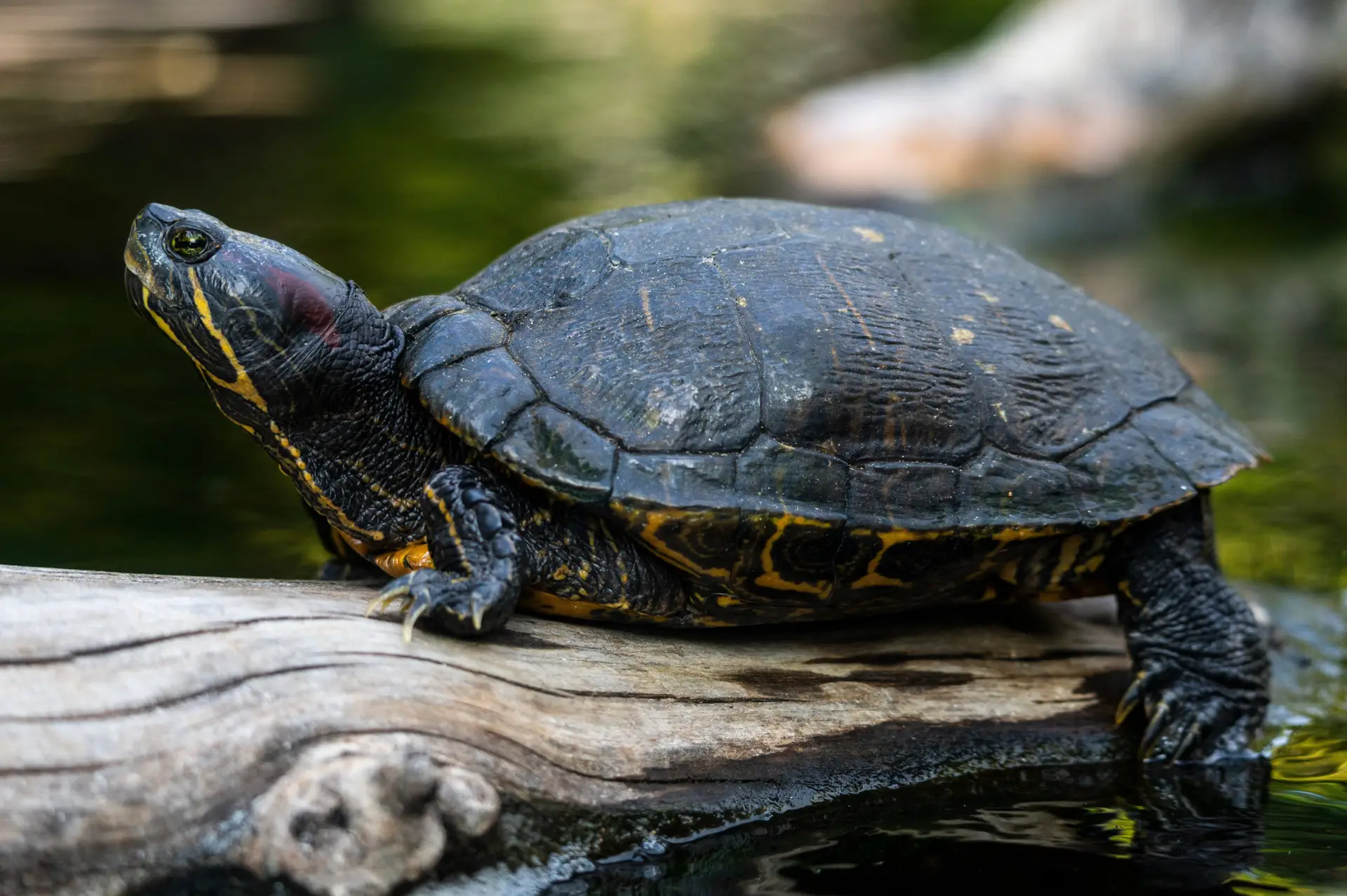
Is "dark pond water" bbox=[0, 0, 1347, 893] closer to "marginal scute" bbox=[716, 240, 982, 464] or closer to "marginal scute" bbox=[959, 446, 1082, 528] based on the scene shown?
"marginal scute" bbox=[959, 446, 1082, 528]

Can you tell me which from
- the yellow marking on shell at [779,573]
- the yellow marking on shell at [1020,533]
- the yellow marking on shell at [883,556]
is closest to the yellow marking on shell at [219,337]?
the yellow marking on shell at [779,573]

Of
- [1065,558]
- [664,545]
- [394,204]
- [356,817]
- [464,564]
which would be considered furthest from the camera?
[394,204]

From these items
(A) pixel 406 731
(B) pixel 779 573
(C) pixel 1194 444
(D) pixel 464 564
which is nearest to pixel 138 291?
(D) pixel 464 564

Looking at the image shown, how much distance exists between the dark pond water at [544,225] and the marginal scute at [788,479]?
101cm

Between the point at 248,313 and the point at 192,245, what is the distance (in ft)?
0.98

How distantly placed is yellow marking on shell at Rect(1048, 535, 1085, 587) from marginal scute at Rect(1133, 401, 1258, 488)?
46 cm

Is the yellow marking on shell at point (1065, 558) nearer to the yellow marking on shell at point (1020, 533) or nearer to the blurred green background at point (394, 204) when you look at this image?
the yellow marking on shell at point (1020, 533)

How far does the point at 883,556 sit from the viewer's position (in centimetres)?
426

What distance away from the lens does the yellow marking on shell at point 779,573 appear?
160 inches

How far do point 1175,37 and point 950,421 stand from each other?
47.6 ft

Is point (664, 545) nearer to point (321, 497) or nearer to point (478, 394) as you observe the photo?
point (478, 394)

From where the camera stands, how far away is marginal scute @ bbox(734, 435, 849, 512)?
405cm

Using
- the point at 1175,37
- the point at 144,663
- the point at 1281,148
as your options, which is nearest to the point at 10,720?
the point at 144,663

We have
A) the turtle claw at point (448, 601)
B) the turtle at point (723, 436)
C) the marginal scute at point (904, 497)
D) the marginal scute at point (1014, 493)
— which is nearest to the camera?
the turtle claw at point (448, 601)
